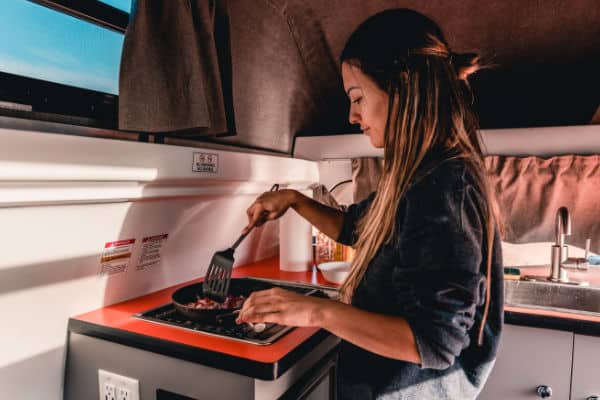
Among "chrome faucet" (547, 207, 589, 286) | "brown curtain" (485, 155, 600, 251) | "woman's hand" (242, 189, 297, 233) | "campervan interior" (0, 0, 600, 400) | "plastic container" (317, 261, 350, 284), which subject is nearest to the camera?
"campervan interior" (0, 0, 600, 400)

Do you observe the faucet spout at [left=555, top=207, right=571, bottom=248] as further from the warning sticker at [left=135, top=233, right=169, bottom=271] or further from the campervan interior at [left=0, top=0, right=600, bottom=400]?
the warning sticker at [left=135, top=233, right=169, bottom=271]

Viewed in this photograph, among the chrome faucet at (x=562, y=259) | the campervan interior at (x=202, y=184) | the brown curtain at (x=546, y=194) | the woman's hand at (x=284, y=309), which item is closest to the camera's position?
the woman's hand at (x=284, y=309)

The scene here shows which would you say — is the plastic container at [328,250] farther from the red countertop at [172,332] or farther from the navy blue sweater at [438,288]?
the navy blue sweater at [438,288]

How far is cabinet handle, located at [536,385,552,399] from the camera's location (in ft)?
4.25

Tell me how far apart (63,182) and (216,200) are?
0.62m

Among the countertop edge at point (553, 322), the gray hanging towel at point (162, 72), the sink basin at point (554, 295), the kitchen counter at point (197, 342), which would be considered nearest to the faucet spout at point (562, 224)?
the sink basin at point (554, 295)

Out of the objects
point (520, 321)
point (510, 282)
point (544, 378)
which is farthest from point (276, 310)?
point (510, 282)

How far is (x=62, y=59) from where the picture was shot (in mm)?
1151

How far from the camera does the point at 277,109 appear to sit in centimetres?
212

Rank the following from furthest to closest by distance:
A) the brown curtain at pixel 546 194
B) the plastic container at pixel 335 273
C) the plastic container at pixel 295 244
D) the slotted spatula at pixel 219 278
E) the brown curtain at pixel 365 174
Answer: the brown curtain at pixel 365 174 → the brown curtain at pixel 546 194 → the plastic container at pixel 295 244 → the plastic container at pixel 335 273 → the slotted spatula at pixel 219 278

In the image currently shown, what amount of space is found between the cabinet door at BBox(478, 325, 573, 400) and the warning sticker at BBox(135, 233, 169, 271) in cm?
109

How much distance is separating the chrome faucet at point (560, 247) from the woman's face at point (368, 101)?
3.32 feet

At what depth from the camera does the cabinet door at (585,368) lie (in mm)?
1243

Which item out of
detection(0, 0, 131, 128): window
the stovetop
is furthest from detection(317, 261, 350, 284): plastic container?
detection(0, 0, 131, 128): window
